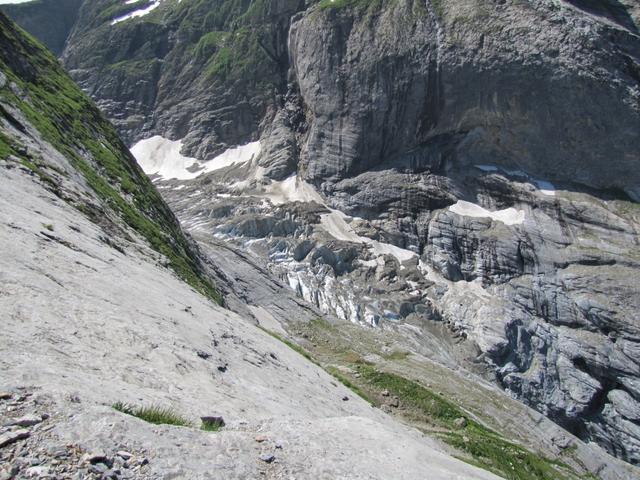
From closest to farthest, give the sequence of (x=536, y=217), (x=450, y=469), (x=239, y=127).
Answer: (x=450, y=469), (x=536, y=217), (x=239, y=127)

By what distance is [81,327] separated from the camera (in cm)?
1037

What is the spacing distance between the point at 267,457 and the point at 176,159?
15275cm

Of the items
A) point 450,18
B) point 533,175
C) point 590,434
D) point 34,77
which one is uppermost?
point 450,18

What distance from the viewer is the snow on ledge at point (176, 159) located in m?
145

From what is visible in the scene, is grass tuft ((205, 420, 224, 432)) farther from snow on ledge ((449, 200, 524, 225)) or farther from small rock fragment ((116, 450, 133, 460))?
snow on ledge ((449, 200, 524, 225))

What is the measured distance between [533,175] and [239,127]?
3279 inches

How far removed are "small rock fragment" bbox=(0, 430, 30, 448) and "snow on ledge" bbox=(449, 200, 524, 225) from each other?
112 metres

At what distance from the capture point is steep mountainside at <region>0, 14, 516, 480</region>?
20.5ft

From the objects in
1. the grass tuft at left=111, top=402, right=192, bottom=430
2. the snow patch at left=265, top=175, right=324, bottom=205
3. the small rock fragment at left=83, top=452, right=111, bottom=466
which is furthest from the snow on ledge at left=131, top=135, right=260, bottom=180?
the small rock fragment at left=83, top=452, right=111, bottom=466

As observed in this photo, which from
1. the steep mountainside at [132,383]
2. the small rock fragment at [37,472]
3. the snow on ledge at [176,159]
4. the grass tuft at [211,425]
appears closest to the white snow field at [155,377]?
the steep mountainside at [132,383]

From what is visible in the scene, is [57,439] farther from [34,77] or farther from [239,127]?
[239,127]

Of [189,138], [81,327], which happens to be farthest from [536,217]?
[81,327]

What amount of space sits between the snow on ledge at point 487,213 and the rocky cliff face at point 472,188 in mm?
453

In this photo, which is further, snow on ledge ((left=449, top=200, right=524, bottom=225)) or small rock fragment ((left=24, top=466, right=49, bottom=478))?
snow on ledge ((left=449, top=200, right=524, bottom=225))
